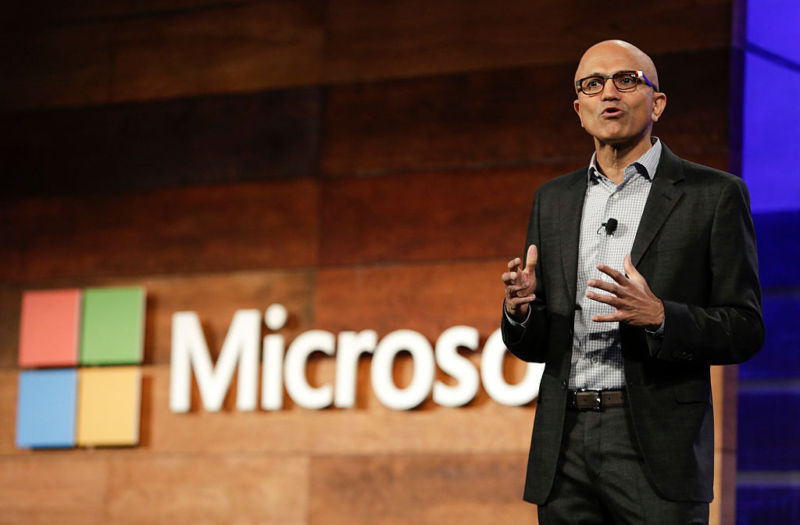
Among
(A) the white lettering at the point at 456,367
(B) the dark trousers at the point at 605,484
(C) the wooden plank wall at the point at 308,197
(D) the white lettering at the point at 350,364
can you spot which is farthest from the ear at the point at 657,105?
(D) the white lettering at the point at 350,364

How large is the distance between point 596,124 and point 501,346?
211 cm

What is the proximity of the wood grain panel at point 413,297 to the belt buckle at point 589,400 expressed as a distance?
2.19 m

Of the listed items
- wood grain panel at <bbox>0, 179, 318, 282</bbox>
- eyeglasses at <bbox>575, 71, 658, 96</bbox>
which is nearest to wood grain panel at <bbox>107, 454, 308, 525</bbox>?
wood grain panel at <bbox>0, 179, 318, 282</bbox>

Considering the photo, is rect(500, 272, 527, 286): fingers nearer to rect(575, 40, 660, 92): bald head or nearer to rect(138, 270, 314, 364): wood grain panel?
rect(575, 40, 660, 92): bald head

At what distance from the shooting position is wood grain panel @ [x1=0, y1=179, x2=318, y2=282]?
457 centimetres

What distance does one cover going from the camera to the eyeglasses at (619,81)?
82.4 inches

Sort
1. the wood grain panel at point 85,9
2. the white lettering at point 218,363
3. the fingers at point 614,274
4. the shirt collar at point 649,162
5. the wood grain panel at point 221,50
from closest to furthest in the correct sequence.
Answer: the fingers at point 614,274 < the shirt collar at point 649,162 < the white lettering at point 218,363 < the wood grain panel at point 221,50 < the wood grain panel at point 85,9

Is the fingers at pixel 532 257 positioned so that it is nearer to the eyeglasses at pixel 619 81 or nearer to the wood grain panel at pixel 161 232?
the eyeglasses at pixel 619 81

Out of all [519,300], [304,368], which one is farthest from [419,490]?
[519,300]

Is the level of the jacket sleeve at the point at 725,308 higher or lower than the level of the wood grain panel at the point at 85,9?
lower

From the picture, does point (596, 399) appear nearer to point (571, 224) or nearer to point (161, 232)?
point (571, 224)

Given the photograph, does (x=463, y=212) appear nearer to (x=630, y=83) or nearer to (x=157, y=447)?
(x=157, y=447)

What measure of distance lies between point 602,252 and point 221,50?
10.1 feet

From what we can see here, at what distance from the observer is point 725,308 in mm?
1972
